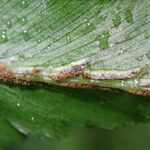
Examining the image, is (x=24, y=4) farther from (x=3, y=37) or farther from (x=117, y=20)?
(x=117, y=20)

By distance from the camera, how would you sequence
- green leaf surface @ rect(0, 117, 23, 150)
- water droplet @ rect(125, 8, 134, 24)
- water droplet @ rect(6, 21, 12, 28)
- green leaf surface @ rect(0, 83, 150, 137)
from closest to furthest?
1. water droplet @ rect(125, 8, 134, 24)
2. water droplet @ rect(6, 21, 12, 28)
3. green leaf surface @ rect(0, 83, 150, 137)
4. green leaf surface @ rect(0, 117, 23, 150)

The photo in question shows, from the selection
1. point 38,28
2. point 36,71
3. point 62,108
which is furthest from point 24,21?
point 62,108

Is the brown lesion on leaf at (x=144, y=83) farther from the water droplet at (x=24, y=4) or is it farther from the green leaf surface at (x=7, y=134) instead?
the green leaf surface at (x=7, y=134)

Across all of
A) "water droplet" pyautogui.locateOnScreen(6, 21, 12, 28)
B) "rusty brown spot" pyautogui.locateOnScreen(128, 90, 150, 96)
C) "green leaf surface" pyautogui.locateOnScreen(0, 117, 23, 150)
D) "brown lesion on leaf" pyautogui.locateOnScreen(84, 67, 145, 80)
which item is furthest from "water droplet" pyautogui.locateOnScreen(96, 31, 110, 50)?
"green leaf surface" pyautogui.locateOnScreen(0, 117, 23, 150)

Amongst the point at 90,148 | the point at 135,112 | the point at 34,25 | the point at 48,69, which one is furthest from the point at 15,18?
the point at 90,148

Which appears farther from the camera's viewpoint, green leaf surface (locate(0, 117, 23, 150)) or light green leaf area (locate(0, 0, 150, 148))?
green leaf surface (locate(0, 117, 23, 150))

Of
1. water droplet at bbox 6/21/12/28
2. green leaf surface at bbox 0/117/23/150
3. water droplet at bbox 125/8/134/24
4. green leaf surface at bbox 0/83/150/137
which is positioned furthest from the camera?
green leaf surface at bbox 0/117/23/150

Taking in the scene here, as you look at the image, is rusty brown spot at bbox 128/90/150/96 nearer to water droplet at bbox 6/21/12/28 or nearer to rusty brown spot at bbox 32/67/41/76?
rusty brown spot at bbox 32/67/41/76

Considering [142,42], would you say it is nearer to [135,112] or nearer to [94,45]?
[94,45]
